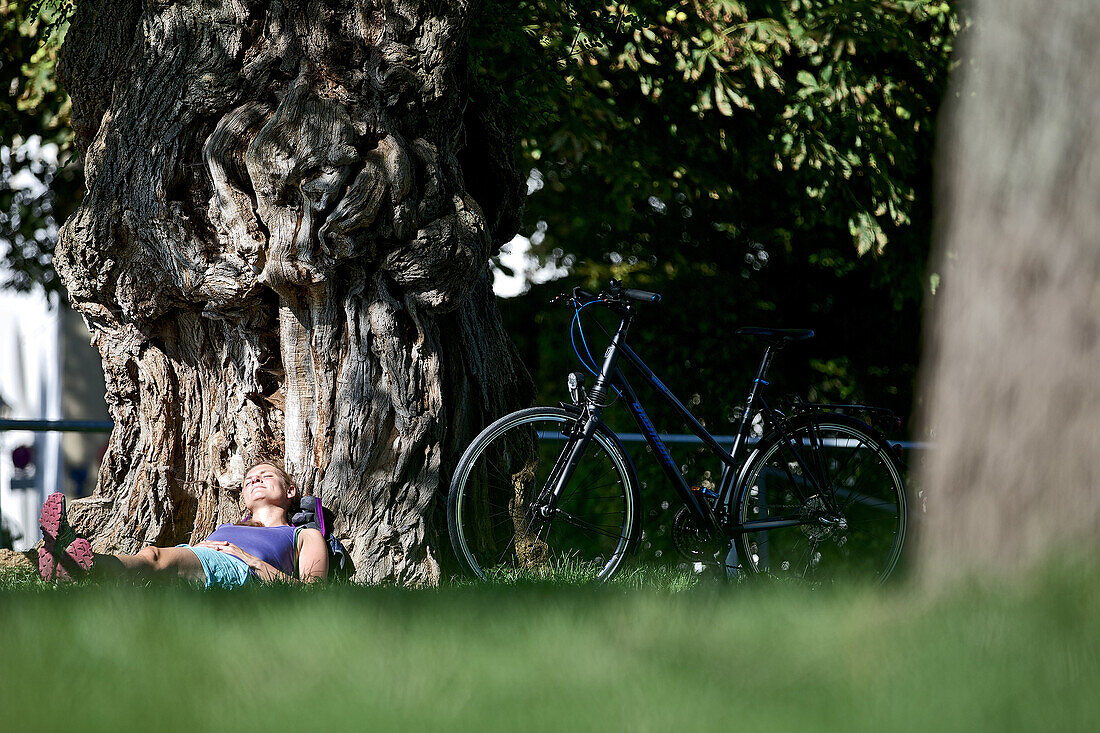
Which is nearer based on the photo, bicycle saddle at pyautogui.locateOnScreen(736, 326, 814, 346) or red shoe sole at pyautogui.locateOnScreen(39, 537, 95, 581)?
red shoe sole at pyautogui.locateOnScreen(39, 537, 95, 581)

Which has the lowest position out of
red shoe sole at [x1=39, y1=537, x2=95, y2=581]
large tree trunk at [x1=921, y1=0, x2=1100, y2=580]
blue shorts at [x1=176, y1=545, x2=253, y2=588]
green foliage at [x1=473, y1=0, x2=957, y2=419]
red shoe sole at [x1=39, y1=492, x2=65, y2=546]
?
blue shorts at [x1=176, y1=545, x2=253, y2=588]

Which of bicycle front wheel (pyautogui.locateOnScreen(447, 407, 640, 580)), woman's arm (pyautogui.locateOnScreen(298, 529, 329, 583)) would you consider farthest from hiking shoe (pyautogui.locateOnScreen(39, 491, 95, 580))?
bicycle front wheel (pyautogui.locateOnScreen(447, 407, 640, 580))

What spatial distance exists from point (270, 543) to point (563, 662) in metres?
2.36

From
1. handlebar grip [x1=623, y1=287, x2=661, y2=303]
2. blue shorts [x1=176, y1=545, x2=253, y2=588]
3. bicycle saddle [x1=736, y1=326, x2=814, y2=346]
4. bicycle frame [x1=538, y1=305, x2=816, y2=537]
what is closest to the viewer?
blue shorts [x1=176, y1=545, x2=253, y2=588]

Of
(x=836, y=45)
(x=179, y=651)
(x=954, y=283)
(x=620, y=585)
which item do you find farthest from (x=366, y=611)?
(x=836, y=45)

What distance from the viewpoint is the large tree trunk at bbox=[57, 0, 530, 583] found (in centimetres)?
436

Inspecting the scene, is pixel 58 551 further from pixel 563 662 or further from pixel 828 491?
pixel 828 491

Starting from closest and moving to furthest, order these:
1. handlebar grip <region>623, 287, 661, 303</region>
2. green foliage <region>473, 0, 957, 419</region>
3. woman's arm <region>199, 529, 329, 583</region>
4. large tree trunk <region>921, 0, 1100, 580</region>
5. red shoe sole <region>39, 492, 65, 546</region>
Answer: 1. large tree trunk <region>921, 0, 1100, 580</region>
2. red shoe sole <region>39, 492, 65, 546</region>
3. woman's arm <region>199, 529, 329, 583</region>
4. handlebar grip <region>623, 287, 661, 303</region>
5. green foliage <region>473, 0, 957, 419</region>

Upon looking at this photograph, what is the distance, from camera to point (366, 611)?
111 inches

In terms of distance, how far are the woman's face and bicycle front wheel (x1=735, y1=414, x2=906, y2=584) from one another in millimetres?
2184

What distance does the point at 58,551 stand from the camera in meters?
3.97

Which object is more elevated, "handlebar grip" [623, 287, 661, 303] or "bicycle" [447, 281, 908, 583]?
"handlebar grip" [623, 287, 661, 303]

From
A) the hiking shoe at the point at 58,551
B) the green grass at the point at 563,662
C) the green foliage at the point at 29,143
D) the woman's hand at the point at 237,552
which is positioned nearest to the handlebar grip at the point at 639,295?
the green grass at the point at 563,662

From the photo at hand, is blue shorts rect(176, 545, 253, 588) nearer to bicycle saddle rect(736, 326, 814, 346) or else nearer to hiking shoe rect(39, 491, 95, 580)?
hiking shoe rect(39, 491, 95, 580)
